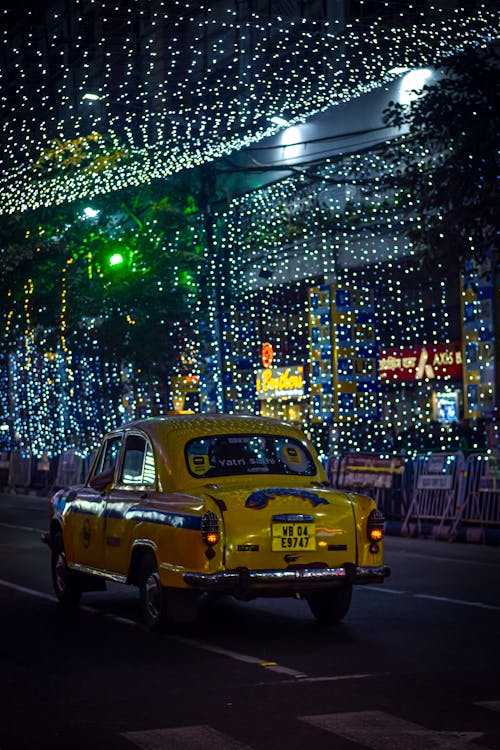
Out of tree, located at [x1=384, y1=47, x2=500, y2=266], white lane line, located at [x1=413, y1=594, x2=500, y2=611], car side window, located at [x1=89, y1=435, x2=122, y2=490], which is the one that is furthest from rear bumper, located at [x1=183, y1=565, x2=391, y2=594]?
tree, located at [x1=384, y1=47, x2=500, y2=266]

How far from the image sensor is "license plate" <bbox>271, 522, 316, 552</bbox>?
976cm

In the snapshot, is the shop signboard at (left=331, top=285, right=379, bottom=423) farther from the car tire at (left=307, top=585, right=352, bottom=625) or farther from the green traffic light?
the car tire at (left=307, top=585, right=352, bottom=625)

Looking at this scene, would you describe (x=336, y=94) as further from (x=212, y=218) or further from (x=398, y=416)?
(x=398, y=416)

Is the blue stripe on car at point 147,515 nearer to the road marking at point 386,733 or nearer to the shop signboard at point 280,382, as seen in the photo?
the road marking at point 386,733

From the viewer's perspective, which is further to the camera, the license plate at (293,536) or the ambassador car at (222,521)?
the license plate at (293,536)

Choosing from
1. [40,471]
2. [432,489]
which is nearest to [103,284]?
[40,471]

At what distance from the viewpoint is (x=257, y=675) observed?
8227 mm

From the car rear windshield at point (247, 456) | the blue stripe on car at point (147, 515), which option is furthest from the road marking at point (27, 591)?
→ the car rear windshield at point (247, 456)

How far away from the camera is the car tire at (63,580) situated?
39.8 ft

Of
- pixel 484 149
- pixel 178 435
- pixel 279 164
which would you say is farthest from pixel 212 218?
pixel 178 435

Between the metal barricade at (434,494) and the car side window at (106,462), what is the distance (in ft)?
27.3

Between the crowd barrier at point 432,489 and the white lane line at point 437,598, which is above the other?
the crowd barrier at point 432,489

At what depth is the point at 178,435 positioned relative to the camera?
1077 cm

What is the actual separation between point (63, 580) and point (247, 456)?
2646 millimetres
